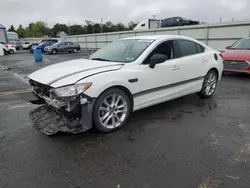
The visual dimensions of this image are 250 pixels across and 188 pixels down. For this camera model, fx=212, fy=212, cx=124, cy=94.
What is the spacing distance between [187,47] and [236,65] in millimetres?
4244

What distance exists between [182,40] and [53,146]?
3.36 meters

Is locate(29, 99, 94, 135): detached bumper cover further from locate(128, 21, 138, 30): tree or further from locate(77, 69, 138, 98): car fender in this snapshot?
locate(128, 21, 138, 30): tree

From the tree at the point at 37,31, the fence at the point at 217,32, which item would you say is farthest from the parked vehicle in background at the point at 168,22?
the tree at the point at 37,31

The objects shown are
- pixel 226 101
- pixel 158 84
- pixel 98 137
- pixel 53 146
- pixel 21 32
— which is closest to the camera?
pixel 53 146

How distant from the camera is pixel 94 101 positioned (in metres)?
3.13

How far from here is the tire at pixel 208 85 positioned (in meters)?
5.15

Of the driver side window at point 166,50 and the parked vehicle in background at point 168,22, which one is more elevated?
the parked vehicle in background at point 168,22

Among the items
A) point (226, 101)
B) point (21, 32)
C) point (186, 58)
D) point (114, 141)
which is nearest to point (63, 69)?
point (114, 141)

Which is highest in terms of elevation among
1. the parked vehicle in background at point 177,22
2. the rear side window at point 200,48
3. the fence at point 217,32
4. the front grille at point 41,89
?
the parked vehicle in background at point 177,22

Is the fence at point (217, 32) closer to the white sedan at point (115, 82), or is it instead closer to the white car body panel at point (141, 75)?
the white car body panel at point (141, 75)

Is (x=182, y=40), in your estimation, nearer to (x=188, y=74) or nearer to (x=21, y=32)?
(x=188, y=74)

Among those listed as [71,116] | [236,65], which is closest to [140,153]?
[71,116]

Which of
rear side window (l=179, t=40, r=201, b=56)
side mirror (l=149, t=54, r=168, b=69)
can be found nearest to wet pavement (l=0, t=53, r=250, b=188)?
side mirror (l=149, t=54, r=168, b=69)

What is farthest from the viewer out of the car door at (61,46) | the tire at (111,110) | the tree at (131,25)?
the tree at (131,25)
